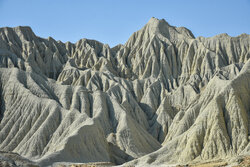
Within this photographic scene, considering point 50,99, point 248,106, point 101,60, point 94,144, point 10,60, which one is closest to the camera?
point 248,106

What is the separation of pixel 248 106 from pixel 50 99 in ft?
128

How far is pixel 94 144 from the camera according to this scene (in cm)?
6988

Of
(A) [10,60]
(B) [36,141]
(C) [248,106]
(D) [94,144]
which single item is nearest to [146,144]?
(D) [94,144]

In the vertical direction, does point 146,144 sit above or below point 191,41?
below

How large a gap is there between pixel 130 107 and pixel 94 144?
26.9m

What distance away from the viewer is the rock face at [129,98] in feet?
189

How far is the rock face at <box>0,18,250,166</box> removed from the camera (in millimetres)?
57469

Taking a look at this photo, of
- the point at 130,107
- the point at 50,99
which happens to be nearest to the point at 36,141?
the point at 50,99

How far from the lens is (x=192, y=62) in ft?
387

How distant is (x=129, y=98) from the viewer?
98.9 meters

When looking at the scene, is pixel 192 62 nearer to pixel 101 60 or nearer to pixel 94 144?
pixel 101 60

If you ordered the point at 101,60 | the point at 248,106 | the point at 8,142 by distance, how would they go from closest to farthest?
the point at 248,106 < the point at 8,142 < the point at 101,60

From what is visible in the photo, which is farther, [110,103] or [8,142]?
[110,103]

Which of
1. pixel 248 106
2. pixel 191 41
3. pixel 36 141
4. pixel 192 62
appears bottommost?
pixel 248 106
